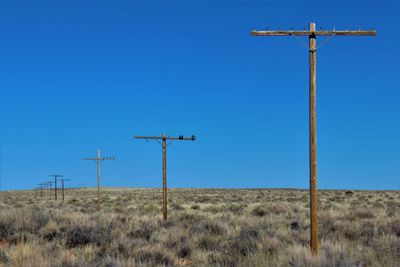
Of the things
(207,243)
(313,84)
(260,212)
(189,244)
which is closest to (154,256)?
(189,244)

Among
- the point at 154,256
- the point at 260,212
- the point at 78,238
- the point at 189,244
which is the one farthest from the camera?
the point at 260,212

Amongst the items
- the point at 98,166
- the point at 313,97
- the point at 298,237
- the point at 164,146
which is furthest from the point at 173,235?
the point at 98,166

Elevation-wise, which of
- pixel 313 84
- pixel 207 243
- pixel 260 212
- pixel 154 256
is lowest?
pixel 260 212

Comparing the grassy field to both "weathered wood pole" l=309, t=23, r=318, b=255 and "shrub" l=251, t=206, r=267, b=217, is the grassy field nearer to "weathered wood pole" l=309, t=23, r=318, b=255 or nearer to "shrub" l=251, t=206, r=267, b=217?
"weathered wood pole" l=309, t=23, r=318, b=255

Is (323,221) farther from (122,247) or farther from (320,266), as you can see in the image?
(320,266)

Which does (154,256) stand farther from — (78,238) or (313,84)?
(313,84)

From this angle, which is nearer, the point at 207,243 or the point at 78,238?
the point at 207,243

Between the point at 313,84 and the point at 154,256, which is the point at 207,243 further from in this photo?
the point at 313,84

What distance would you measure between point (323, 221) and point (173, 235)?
7.87m

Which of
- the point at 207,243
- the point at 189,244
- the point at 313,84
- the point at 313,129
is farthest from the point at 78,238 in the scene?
the point at 313,84

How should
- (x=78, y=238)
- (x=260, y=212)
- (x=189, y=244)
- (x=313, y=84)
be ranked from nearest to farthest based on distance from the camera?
(x=313, y=84) < (x=189, y=244) < (x=78, y=238) < (x=260, y=212)

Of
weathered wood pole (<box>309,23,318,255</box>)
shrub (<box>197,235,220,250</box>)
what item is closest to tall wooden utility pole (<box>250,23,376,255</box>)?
weathered wood pole (<box>309,23,318,255</box>)

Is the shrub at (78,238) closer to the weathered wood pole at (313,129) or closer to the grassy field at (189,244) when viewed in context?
the grassy field at (189,244)

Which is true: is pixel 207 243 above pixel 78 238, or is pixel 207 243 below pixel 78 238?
below
